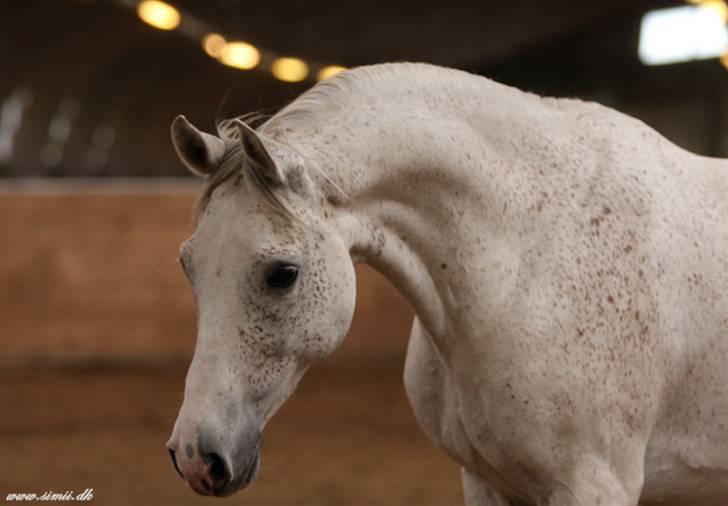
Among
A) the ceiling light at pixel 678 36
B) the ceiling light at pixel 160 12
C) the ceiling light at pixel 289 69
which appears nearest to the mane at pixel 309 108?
the ceiling light at pixel 160 12

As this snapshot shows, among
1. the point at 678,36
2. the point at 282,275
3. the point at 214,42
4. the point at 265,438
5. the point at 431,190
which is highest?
the point at 678,36

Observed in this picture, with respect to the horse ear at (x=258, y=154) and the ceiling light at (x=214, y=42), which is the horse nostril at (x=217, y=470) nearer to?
the horse ear at (x=258, y=154)

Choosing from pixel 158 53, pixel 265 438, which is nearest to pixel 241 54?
pixel 158 53

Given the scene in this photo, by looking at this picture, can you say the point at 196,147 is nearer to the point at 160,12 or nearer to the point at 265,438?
the point at 265,438

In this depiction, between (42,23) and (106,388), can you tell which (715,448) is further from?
(42,23)

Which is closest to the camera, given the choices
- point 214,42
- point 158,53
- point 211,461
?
point 211,461

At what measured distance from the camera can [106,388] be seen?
4.09 metres

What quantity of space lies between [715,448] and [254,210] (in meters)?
1.00

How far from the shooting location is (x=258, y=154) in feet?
5.80

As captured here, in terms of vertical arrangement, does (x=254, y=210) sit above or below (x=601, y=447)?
above

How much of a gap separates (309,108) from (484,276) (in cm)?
42

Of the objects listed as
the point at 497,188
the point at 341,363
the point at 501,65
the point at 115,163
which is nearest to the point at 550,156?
the point at 497,188

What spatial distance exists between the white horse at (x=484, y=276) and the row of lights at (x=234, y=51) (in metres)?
6.47

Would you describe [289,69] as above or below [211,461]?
above
